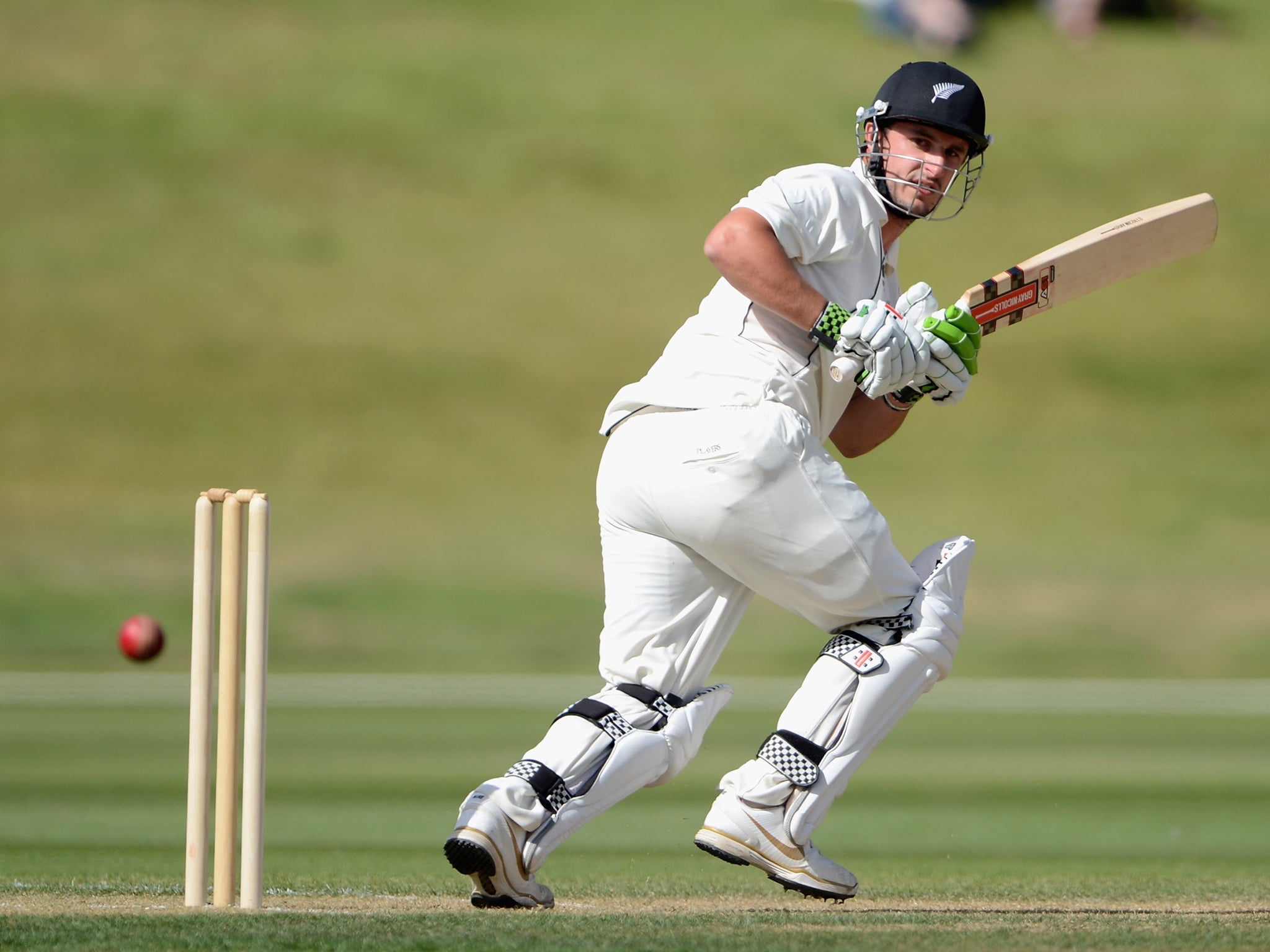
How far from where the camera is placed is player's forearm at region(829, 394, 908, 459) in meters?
2.72

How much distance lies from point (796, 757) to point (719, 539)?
0.33 meters

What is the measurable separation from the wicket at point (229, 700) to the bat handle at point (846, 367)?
816 millimetres

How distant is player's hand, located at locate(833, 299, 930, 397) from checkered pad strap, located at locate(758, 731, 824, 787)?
50 cm

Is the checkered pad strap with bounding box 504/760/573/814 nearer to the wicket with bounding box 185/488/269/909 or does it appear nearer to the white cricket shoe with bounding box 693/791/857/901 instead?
the white cricket shoe with bounding box 693/791/857/901

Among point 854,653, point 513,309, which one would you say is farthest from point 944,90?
point 513,309

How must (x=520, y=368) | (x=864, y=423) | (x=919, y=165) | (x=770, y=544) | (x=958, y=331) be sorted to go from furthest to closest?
(x=520, y=368) < (x=864, y=423) < (x=919, y=165) < (x=958, y=331) < (x=770, y=544)

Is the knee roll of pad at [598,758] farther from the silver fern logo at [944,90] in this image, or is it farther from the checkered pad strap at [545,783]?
the silver fern logo at [944,90]

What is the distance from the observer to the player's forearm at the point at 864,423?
2725mm

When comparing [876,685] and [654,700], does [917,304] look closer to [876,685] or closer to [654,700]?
[876,685]

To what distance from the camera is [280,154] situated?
55.7ft

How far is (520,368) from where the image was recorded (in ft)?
49.8

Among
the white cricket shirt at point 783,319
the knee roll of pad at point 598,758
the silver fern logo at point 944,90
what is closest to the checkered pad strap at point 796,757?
the knee roll of pad at point 598,758

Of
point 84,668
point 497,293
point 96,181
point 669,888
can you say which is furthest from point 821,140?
point 669,888

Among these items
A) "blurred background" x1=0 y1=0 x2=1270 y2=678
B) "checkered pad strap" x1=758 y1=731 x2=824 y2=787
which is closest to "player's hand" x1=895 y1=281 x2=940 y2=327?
"checkered pad strap" x1=758 y1=731 x2=824 y2=787
